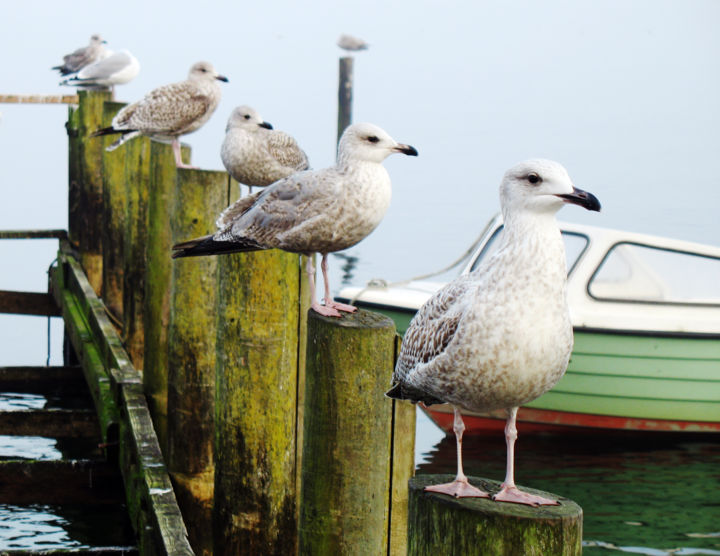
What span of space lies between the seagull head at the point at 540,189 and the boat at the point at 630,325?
7034 millimetres

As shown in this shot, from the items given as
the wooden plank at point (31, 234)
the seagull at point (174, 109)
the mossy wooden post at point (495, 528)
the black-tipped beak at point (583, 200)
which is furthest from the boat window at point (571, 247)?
the mossy wooden post at point (495, 528)

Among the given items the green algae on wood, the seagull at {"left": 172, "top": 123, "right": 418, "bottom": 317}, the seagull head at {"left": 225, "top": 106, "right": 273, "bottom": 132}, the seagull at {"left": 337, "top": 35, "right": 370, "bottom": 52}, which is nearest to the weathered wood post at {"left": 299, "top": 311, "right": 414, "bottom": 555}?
the green algae on wood

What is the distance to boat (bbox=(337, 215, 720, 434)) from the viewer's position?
985cm

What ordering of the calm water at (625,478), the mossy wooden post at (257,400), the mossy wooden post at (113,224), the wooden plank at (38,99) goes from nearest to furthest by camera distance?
1. the mossy wooden post at (257,400)
2. the calm water at (625,478)
3. the mossy wooden post at (113,224)
4. the wooden plank at (38,99)

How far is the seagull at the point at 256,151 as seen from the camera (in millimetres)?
6523

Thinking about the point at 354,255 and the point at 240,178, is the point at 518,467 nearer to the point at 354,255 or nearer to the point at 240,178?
the point at 240,178

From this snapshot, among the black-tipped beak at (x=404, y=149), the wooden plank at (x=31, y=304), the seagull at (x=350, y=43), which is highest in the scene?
the seagull at (x=350, y=43)

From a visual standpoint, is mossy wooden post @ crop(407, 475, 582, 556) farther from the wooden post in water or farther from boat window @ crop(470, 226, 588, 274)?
the wooden post in water

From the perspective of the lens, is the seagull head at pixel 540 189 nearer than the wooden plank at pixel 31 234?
Yes

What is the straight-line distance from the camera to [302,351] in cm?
464

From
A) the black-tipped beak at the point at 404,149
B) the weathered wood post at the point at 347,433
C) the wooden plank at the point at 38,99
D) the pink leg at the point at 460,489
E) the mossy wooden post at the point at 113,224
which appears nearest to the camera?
the pink leg at the point at 460,489

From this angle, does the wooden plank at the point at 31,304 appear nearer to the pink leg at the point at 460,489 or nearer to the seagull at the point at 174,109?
the seagull at the point at 174,109

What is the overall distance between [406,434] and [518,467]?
725 centimetres

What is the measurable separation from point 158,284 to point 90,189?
17.4 ft
